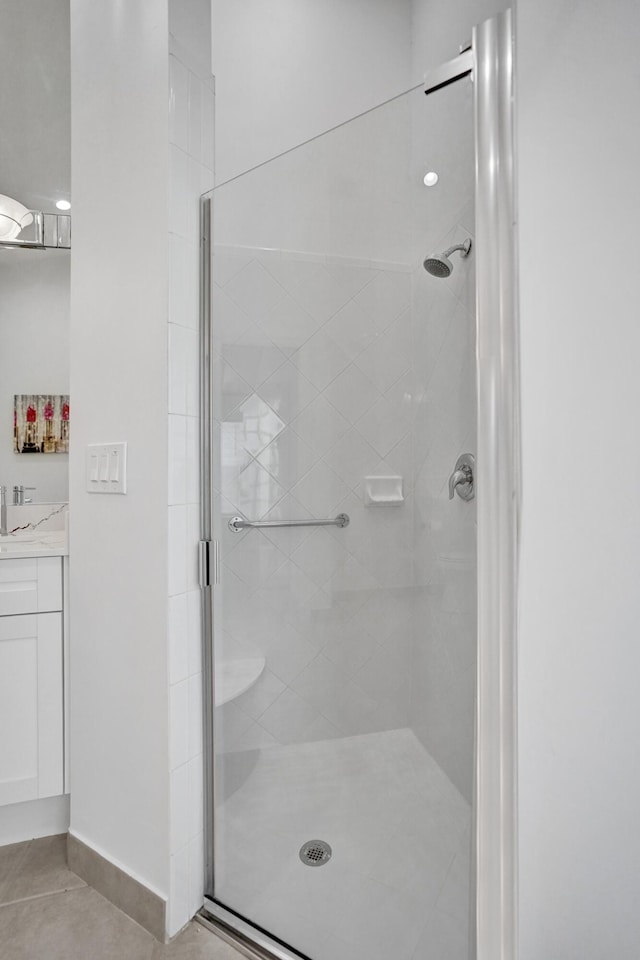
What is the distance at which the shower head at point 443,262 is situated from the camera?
1.03 meters

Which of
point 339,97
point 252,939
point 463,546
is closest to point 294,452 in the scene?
point 463,546

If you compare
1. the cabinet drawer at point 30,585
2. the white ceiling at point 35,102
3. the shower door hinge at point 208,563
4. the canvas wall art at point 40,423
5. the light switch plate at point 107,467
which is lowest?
the cabinet drawer at point 30,585

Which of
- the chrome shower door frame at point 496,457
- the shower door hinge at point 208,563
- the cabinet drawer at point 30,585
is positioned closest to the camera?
the chrome shower door frame at point 496,457

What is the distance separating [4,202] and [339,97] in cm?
127

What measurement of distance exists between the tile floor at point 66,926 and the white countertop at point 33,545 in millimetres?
863

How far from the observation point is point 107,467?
57.6 inches

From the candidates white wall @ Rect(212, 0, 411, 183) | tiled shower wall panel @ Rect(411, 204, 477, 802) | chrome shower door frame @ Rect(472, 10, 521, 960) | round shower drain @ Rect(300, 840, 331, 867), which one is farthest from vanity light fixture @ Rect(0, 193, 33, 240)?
round shower drain @ Rect(300, 840, 331, 867)

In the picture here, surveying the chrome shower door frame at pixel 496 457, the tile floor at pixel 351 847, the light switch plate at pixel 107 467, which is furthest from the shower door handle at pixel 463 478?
the light switch plate at pixel 107 467

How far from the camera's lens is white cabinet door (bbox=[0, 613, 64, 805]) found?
1603mm

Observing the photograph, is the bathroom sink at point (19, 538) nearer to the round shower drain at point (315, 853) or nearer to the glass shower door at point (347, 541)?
the glass shower door at point (347, 541)

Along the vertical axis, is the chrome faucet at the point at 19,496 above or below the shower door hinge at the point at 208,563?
above

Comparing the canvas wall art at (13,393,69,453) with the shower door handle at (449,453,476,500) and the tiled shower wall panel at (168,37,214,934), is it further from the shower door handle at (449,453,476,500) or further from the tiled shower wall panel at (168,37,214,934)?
the shower door handle at (449,453,476,500)

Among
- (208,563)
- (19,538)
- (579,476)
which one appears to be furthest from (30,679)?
(579,476)

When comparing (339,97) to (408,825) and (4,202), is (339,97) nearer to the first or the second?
(4,202)
